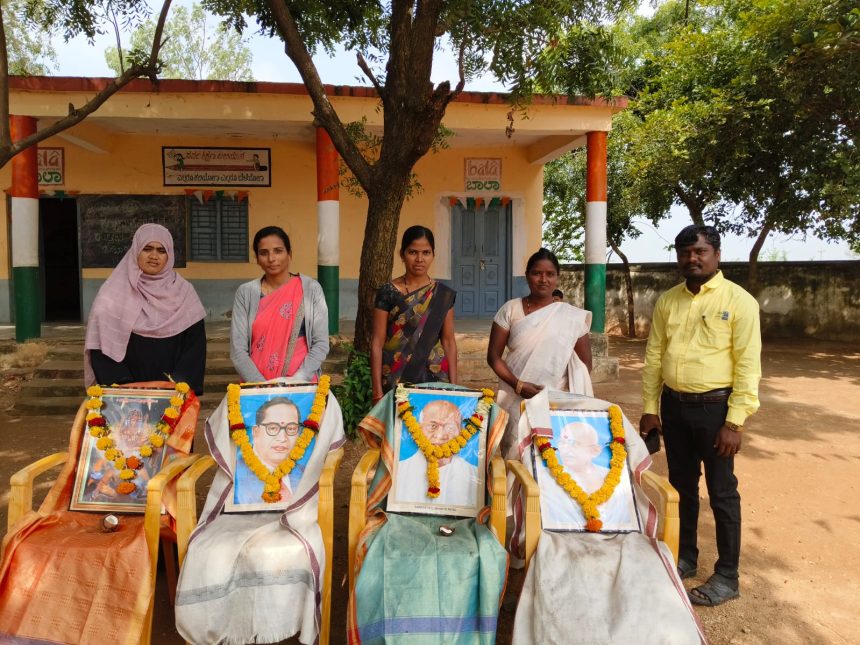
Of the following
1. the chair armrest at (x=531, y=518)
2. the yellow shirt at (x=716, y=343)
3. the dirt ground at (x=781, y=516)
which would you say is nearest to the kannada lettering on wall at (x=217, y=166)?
the dirt ground at (x=781, y=516)

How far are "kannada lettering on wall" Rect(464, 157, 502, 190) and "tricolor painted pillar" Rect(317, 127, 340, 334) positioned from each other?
2844 millimetres

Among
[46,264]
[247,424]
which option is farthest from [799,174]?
[46,264]

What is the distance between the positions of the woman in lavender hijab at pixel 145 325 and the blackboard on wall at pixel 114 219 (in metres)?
6.63

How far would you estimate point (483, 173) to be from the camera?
32.7 ft

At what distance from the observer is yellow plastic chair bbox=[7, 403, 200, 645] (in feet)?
7.77

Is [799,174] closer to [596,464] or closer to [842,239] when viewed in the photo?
[842,239]

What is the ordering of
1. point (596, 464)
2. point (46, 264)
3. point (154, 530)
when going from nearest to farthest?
1. point (154, 530)
2. point (596, 464)
3. point (46, 264)

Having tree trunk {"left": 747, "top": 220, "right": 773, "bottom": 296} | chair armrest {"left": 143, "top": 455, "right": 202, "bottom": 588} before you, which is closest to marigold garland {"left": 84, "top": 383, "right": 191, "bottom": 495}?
chair armrest {"left": 143, "top": 455, "right": 202, "bottom": 588}

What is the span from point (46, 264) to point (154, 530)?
11.4m

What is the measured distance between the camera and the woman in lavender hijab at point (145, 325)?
2.99m

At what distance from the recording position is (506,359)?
3307 mm

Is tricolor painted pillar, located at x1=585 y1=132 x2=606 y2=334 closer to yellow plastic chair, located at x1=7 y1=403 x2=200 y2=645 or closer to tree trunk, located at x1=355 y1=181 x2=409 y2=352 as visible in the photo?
tree trunk, located at x1=355 y1=181 x2=409 y2=352

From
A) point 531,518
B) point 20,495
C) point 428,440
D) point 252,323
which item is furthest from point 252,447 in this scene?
point 531,518

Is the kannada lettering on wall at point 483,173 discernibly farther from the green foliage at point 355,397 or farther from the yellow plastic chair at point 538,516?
the yellow plastic chair at point 538,516
